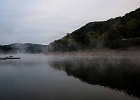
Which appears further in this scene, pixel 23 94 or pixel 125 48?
pixel 125 48

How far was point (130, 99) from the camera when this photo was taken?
59.6ft

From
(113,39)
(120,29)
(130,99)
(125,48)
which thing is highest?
(120,29)

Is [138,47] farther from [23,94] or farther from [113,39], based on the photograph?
[23,94]

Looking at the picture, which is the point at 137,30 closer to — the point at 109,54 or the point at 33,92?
the point at 109,54

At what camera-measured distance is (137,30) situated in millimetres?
106000

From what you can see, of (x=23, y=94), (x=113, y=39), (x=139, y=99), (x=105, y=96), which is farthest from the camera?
(x=113, y=39)

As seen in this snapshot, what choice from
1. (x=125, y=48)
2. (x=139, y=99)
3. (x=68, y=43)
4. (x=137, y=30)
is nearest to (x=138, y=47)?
(x=125, y=48)

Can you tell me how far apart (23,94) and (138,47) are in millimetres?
72468

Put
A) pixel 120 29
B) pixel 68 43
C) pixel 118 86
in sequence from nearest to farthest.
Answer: pixel 118 86
pixel 120 29
pixel 68 43

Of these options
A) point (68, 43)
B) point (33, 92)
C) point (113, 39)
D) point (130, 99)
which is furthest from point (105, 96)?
point (68, 43)

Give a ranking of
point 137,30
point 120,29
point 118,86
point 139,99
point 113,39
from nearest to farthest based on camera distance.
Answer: point 139,99
point 118,86
point 113,39
point 137,30
point 120,29

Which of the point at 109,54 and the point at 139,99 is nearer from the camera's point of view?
the point at 139,99

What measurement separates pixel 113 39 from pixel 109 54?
39.2 ft

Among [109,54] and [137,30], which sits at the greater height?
[137,30]
